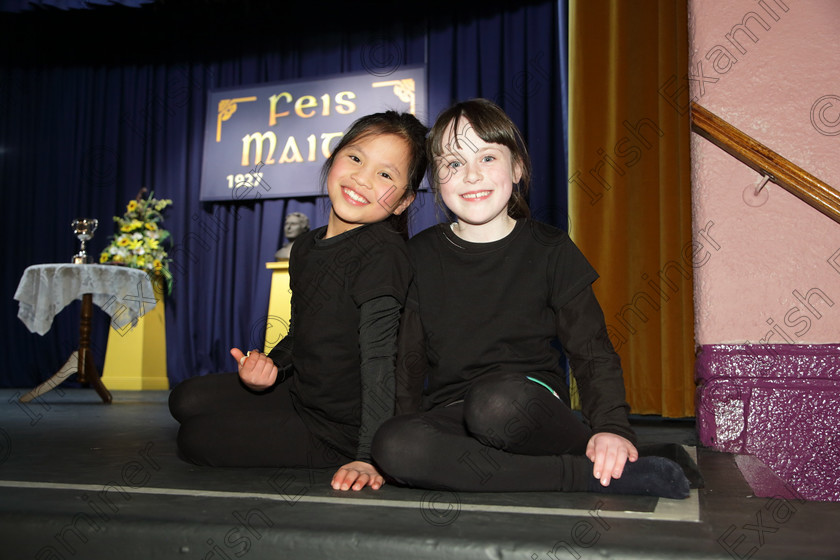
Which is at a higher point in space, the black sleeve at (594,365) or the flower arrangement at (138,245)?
the flower arrangement at (138,245)

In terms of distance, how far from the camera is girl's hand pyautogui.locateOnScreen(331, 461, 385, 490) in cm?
108

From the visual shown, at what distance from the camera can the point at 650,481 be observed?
101 cm

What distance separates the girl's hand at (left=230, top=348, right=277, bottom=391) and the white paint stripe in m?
0.32

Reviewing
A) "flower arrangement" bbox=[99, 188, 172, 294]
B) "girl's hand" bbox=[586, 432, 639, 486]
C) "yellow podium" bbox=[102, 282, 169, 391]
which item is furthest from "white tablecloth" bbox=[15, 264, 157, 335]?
"girl's hand" bbox=[586, 432, 639, 486]

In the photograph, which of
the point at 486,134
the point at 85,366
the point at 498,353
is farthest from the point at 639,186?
the point at 85,366

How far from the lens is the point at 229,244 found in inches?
202

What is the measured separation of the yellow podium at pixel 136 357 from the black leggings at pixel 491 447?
4011mm

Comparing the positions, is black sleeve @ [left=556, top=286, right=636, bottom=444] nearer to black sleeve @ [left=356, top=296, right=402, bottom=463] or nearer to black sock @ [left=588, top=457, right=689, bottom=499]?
black sock @ [left=588, top=457, right=689, bottom=499]

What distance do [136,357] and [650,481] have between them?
172 inches

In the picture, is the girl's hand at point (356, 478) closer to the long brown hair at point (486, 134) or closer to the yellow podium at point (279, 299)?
the long brown hair at point (486, 134)

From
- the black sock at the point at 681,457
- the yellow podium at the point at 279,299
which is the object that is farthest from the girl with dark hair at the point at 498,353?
the yellow podium at the point at 279,299

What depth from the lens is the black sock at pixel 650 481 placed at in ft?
3.28

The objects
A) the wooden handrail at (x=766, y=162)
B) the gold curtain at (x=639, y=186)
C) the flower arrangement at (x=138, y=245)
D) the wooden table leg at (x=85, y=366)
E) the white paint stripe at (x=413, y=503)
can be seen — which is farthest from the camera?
the flower arrangement at (x=138, y=245)

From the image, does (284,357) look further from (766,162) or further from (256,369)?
(766,162)
